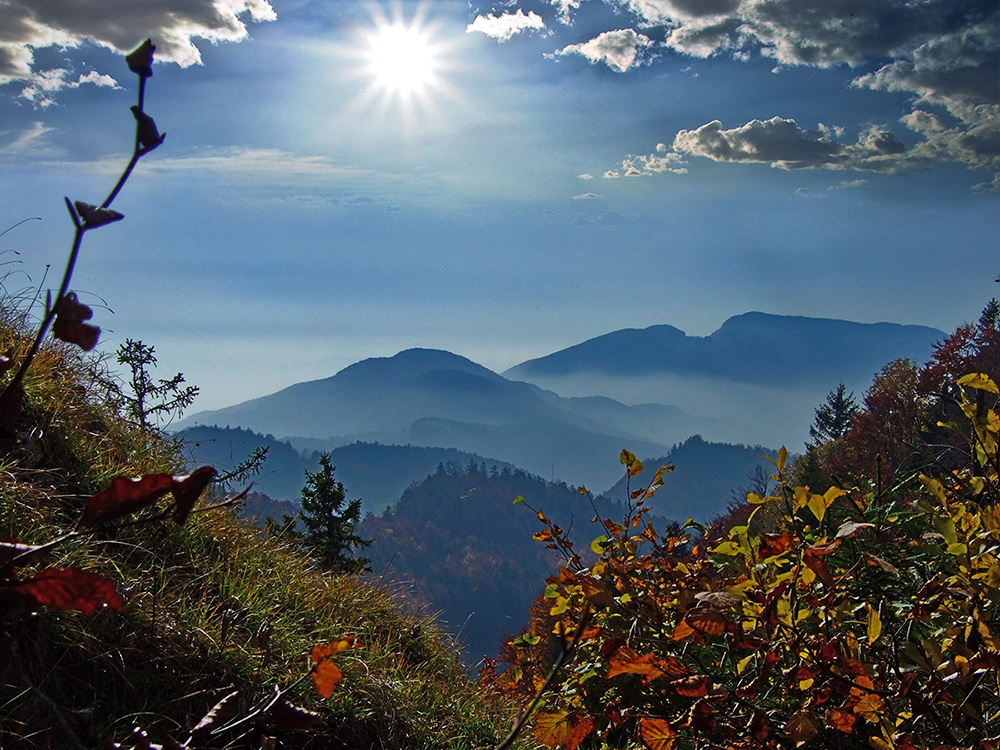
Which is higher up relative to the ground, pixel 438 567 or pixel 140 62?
pixel 140 62

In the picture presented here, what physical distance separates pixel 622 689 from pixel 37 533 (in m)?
2.37

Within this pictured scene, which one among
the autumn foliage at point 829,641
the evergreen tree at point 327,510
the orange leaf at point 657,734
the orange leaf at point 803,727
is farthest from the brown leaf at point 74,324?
the evergreen tree at point 327,510

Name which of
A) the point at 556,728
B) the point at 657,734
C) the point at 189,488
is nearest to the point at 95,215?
the point at 189,488

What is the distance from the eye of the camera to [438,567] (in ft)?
484

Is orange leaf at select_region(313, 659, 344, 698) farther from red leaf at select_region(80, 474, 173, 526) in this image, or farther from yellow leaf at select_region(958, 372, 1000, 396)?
yellow leaf at select_region(958, 372, 1000, 396)

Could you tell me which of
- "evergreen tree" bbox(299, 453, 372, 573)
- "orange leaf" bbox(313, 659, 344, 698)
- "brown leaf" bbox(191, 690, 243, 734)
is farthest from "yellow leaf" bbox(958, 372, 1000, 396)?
"evergreen tree" bbox(299, 453, 372, 573)

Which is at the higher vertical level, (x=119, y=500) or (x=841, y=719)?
(x=119, y=500)

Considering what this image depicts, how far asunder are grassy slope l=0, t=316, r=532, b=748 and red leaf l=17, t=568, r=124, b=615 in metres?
0.14

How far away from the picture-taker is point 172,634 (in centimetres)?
250

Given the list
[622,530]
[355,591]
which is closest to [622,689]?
[622,530]

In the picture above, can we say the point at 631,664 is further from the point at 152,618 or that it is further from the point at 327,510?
the point at 327,510

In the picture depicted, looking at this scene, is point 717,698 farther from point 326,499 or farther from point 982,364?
point 982,364

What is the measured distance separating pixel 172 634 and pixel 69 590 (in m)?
1.64

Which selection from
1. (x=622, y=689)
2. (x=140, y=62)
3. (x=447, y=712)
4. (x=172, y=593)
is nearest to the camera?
(x=140, y=62)
